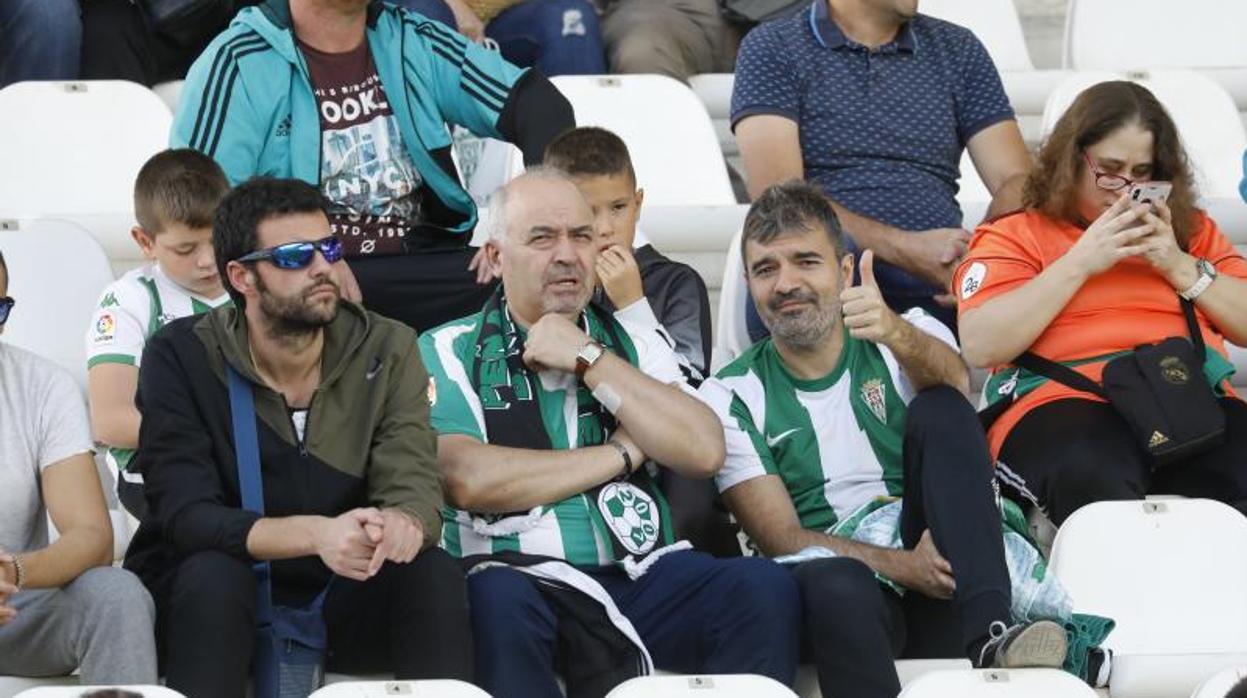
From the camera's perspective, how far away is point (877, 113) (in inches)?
210

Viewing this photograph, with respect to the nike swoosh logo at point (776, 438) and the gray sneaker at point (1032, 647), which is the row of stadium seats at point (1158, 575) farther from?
the nike swoosh logo at point (776, 438)

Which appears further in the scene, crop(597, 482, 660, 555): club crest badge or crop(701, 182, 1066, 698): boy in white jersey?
crop(597, 482, 660, 555): club crest badge

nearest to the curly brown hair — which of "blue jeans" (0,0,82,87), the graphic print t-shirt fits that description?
the graphic print t-shirt

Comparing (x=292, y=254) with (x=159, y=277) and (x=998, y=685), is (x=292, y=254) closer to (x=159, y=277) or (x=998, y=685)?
(x=159, y=277)

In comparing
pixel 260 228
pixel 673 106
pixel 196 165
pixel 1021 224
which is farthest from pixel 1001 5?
pixel 260 228

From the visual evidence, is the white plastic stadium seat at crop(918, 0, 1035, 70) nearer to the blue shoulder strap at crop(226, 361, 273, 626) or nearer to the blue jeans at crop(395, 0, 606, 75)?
the blue jeans at crop(395, 0, 606, 75)

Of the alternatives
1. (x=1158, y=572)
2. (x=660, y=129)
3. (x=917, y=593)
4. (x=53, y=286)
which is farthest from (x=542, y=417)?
(x=660, y=129)

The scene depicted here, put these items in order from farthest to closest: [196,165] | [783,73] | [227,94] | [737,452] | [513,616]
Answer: [783,73] → [227,94] → [196,165] → [737,452] → [513,616]

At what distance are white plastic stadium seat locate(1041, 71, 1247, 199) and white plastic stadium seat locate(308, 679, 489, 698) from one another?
3128 mm

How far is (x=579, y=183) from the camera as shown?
4707 millimetres

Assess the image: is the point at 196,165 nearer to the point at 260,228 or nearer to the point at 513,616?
the point at 260,228

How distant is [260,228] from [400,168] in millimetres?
1144

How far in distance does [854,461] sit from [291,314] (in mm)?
1062

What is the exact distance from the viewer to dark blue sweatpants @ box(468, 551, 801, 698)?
372cm
